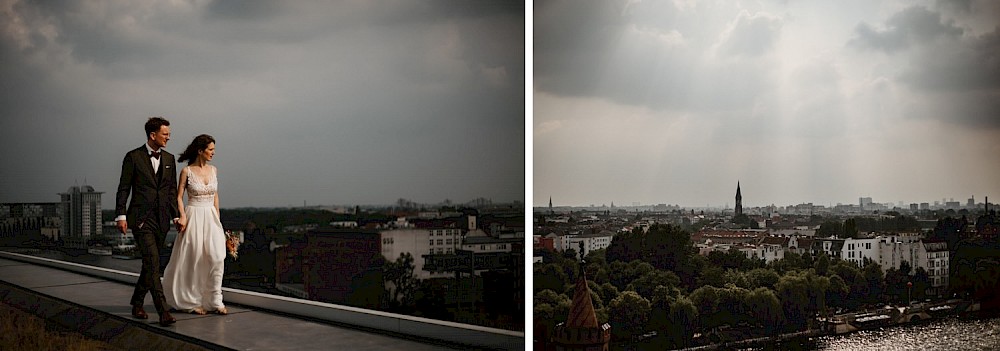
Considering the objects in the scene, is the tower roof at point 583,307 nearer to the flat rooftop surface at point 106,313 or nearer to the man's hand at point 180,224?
the flat rooftop surface at point 106,313

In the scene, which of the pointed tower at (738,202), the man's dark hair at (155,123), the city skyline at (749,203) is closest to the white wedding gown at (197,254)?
the man's dark hair at (155,123)

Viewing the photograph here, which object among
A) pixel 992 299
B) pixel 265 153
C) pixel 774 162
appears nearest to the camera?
pixel 992 299

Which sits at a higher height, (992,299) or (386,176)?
(386,176)

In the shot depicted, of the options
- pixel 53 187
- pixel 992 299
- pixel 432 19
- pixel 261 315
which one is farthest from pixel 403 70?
pixel 992 299

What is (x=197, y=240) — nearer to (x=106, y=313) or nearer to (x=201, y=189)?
(x=201, y=189)

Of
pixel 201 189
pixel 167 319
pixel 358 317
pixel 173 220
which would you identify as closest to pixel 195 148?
pixel 201 189

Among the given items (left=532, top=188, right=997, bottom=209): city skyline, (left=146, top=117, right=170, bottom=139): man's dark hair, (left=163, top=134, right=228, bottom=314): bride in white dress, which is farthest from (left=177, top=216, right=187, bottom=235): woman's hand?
(left=532, top=188, right=997, bottom=209): city skyline

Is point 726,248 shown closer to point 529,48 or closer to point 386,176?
point 529,48
